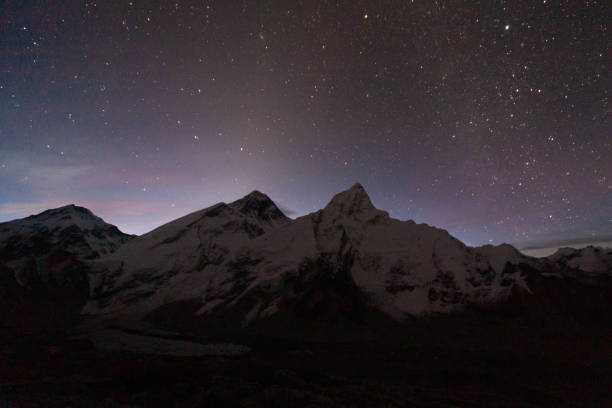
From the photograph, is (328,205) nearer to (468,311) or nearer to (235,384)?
(468,311)

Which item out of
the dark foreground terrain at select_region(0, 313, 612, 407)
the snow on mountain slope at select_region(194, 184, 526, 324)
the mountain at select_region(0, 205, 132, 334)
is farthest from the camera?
the mountain at select_region(0, 205, 132, 334)

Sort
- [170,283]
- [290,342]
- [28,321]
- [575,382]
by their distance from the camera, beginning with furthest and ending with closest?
[170,283] < [28,321] < [290,342] < [575,382]

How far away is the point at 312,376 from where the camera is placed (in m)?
56.0

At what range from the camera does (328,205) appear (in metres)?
197

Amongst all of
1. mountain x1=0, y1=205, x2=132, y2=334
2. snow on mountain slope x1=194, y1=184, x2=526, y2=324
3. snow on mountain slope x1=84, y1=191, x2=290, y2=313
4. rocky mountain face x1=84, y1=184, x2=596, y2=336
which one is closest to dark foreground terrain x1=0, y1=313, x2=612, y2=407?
rocky mountain face x1=84, y1=184, x2=596, y2=336

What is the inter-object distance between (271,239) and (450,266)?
311 ft

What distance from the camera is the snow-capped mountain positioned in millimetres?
134250

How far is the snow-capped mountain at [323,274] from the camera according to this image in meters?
134

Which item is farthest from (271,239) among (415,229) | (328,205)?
(415,229)

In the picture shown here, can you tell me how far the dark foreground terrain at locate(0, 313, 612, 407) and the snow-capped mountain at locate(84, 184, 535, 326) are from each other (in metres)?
35.7

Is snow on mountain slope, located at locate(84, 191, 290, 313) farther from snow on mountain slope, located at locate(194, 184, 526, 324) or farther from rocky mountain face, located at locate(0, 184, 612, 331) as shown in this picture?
snow on mountain slope, located at locate(194, 184, 526, 324)

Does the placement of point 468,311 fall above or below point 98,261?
below

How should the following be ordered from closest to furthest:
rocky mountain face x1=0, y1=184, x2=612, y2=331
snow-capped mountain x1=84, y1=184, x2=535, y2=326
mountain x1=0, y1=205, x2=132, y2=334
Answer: rocky mountain face x1=0, y1=184, x2=612, y2=331 < snow-capped mountain x1=84, y1=184, x2=535, y2=326 < mountain x1=0, y1=205, x2=132, y2=334

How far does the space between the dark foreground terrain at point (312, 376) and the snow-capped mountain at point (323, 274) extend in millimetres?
35660
